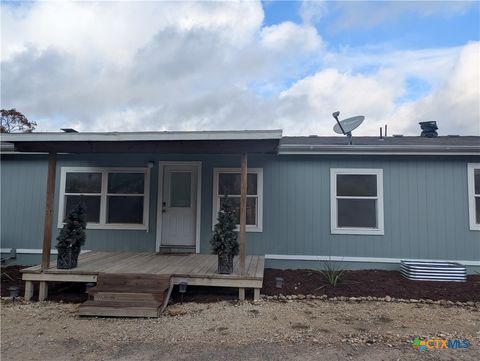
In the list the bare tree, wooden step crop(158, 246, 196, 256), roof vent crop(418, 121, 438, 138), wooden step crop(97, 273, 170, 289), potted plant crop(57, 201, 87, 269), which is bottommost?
wooden step crop(97, 273, 170, 289)

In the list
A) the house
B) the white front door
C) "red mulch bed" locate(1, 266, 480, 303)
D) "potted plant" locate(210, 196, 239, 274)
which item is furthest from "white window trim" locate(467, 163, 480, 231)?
the white front door

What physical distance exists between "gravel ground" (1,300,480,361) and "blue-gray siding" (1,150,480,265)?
5.60 feet

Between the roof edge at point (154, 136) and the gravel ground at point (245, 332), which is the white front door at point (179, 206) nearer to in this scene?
the roof edge at point (154, 136)

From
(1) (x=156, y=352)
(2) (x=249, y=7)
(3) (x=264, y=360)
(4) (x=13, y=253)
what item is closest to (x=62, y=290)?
(4) (x=13, y=253)

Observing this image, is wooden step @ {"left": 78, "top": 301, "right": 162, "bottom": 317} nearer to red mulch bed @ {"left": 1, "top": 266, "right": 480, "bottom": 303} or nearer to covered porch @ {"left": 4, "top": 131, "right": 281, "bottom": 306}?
covered porch @ {"left": 4, "top": 131, "right": 281, "bottom": 306}

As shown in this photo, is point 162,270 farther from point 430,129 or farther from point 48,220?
point 430,129

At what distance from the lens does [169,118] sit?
64.6 ft

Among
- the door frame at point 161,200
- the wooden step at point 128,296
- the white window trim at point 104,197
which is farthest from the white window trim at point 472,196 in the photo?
the white window trim at point 104,197

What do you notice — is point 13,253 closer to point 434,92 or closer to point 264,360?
point 264,360

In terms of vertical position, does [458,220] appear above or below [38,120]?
below

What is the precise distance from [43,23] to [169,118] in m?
9.78

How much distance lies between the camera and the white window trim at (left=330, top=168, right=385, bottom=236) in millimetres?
6098

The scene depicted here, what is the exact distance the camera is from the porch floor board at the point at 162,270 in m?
4.59

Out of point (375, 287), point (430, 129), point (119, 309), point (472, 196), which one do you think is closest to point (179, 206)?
point (119, 309)
